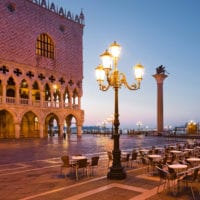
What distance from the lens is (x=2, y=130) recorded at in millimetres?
32281

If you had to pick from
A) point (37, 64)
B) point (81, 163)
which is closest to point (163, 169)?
point (81, 163)

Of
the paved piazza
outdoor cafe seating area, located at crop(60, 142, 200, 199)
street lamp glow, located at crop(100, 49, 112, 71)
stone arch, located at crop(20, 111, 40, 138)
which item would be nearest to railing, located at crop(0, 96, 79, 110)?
stone arch, located at crop(20, 111, 40, 138)

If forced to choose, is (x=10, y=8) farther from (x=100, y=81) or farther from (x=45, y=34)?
(x=100, y=81)

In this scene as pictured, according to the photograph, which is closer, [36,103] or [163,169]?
[163,169]

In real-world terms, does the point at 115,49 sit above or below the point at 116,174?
above

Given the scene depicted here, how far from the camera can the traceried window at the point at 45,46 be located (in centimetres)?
3375

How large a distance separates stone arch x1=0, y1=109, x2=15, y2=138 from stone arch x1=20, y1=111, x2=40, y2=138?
95.3 inches

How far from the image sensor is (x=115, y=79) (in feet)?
30.2

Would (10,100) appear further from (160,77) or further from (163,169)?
(163,169)

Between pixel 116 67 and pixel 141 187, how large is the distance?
3755mm

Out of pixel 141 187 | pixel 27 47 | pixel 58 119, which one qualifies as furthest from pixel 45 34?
pixel 141 187

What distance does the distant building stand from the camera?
29.7m

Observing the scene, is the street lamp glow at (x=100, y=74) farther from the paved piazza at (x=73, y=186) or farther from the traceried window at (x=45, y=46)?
the traceried window at (x=45, y=46)

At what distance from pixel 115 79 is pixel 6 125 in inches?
1025
